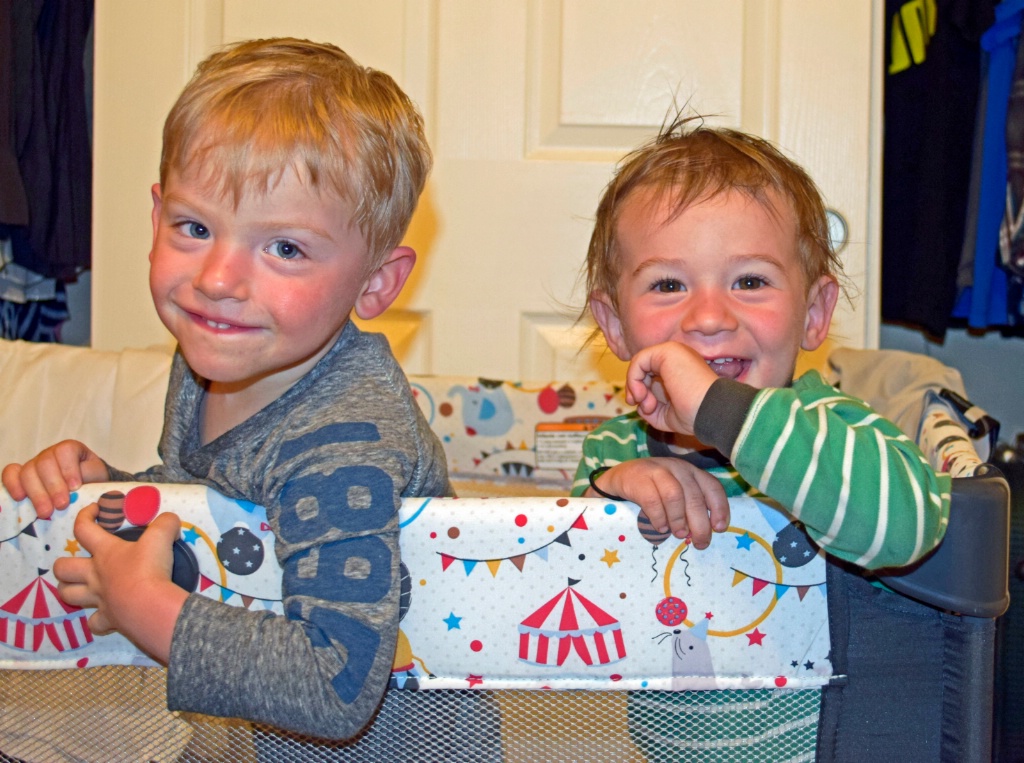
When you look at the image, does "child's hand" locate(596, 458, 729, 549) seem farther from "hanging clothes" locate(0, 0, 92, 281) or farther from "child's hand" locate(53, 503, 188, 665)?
"hanging clothes" locate(0, 0, 92, 281)

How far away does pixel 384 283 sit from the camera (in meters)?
Answer: 0.78

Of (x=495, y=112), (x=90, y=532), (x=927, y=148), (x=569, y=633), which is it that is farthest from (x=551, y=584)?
(x=927, y=148)

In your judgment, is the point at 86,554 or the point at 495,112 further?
the point at 495,112

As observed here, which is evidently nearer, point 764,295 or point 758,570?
point 758,570

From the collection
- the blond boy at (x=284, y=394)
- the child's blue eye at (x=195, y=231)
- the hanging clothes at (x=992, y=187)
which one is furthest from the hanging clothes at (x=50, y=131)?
the hanging clothes at (x=992, y=187)

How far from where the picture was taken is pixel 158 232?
2.26 feet

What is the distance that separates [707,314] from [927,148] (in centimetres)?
117

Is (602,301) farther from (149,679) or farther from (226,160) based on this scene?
(149,679)

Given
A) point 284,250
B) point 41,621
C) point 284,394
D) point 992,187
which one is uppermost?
point 992,187

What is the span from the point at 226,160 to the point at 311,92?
0.09 metres

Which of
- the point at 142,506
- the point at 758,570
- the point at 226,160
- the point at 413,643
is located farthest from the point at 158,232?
the point at 758,570

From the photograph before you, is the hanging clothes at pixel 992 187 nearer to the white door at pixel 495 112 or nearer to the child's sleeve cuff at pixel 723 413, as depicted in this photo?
the white door at pixel 495 112

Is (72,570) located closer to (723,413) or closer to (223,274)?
(223,274)

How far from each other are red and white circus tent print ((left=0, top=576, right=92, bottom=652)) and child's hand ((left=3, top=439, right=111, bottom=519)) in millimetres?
46
